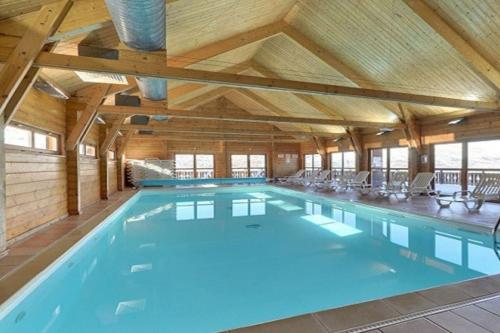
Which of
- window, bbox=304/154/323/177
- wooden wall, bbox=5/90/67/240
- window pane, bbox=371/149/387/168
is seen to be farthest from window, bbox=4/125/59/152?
window, bbox=304/154/323/177

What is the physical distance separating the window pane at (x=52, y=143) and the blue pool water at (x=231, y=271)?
5.82ft

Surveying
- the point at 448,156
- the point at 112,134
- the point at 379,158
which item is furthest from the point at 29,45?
the point at 379,158

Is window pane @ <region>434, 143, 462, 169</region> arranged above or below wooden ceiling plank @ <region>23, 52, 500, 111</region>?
below

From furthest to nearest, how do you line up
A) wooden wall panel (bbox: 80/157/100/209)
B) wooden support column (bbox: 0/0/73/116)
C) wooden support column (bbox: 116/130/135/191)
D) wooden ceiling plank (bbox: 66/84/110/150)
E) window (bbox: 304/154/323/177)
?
1. window (bbox: 304/154/323/177)
2. wooden support column (bbox: 116/130/135/191)
3. wooden wall panel (bbox: 80/157/100/209)
4. wooden ceiling plank (bbox: 66/84/110/150)
5. wooden support column (bbox: 0/0/73/116)

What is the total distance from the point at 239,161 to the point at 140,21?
13627 mm

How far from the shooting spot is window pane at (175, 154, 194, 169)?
15.0m

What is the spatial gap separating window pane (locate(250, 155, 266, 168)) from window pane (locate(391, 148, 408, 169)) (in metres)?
7.49

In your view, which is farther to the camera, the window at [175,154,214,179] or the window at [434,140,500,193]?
the window at [175,154,214,179]

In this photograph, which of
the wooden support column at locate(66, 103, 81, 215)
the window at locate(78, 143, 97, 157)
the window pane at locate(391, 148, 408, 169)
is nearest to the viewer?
the wooden support column at locate(66, 103, 81, 215)

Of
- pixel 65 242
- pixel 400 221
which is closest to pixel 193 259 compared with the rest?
pixel 65 242

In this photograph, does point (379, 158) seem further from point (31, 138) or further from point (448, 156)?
point (31, 138)

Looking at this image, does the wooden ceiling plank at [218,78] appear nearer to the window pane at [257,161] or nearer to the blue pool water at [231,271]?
the blue pool water at [231,271]

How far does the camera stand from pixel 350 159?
13.0 metres

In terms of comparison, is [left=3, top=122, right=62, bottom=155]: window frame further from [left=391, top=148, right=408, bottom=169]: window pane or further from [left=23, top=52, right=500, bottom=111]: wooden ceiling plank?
[left=391, top=148, right=408, bottom=169]: window pane
